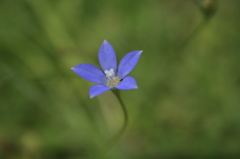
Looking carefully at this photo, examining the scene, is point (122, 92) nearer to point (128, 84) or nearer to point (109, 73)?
point (109, 73)

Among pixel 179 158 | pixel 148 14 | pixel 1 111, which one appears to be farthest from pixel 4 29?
pixel 179 158

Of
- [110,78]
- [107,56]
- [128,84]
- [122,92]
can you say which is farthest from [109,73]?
[122,92]

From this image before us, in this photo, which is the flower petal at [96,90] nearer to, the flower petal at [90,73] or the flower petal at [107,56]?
the flower petal at [90,73]

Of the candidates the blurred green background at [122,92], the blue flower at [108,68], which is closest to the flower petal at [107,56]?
the blue flower at [108,68]

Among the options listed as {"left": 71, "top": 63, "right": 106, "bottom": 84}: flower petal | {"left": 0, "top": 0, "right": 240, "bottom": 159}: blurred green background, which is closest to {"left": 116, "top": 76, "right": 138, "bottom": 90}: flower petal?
{"left": 71, "top": 63, "right": 106, "bottom": 84}: flower petal

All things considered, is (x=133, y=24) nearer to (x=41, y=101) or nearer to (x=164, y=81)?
(x=164, y=81)

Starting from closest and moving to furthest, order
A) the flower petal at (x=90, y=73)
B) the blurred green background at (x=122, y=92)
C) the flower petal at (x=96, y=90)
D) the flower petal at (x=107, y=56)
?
the flower petal at (x=96, y=90)
the flower petal at (x=90, y=73)
the flower petal at (x=107, y=56)
the blurred green background at (x=122, y=92)
